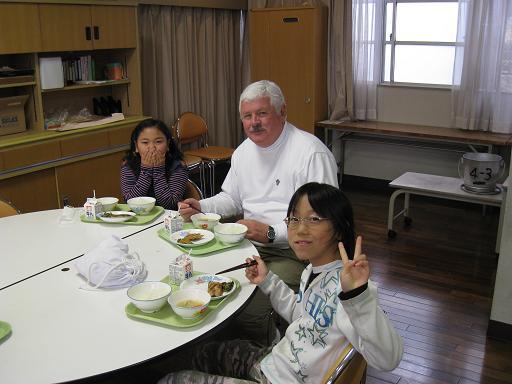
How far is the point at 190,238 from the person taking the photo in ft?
7.00

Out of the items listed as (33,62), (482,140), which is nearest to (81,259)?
(33,62)

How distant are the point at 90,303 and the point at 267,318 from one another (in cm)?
75

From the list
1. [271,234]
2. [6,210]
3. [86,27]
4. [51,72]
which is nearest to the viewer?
[271,234]

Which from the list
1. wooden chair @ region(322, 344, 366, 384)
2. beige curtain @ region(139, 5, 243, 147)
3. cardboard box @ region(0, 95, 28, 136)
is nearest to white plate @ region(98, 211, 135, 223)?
wooden chair @ region(322, 344, 366, 384)

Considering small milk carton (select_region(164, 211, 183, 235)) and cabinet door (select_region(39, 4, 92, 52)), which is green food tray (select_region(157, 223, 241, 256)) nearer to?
small milk carton (select_region(164, 211, 183, 235))

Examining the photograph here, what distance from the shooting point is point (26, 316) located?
1600mm

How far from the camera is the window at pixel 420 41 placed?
5027mm

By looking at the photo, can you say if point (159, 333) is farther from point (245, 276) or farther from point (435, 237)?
point (435, 237)

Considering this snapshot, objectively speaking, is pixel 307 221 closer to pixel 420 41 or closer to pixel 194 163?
pixel 194 163

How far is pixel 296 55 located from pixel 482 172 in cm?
229

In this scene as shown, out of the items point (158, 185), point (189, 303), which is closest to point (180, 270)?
point (189, 303)

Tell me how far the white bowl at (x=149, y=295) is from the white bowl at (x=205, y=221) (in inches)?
22.8

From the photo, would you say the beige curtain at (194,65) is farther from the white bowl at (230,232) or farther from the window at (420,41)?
the white bowl at (230,232)

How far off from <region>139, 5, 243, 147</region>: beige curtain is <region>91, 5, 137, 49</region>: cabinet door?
485mm
